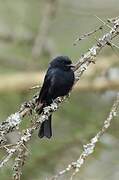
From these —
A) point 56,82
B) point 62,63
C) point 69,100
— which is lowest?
point 56,82

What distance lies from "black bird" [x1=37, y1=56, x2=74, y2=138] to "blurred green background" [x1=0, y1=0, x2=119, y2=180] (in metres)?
2.66

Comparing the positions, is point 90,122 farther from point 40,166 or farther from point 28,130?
point 28,130

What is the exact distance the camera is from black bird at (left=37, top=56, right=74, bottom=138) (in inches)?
153

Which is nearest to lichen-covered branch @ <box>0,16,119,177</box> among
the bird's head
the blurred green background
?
the bird's head

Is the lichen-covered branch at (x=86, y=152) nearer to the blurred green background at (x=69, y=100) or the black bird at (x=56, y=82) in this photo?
the black bird at (x=56, y=82)

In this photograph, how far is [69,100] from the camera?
7301mm

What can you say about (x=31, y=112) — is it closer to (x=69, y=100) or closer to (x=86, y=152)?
(x=86, y=152)

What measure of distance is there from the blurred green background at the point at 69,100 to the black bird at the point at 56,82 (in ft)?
8.72

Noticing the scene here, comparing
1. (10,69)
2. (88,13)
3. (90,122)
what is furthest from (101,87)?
(10,69)

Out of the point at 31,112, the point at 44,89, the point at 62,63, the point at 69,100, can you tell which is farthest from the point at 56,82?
the point at 69,100

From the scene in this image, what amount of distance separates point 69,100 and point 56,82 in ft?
10.5

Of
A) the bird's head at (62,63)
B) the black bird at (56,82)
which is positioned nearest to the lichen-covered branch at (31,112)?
the black bird at (56,82)

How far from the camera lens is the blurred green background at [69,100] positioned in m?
7.35

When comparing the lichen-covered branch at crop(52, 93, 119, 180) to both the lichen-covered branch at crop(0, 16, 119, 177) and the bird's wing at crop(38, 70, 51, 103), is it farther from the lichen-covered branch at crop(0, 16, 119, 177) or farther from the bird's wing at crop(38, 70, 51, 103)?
the bird's wing at crop(38, 70, 51, 103)
